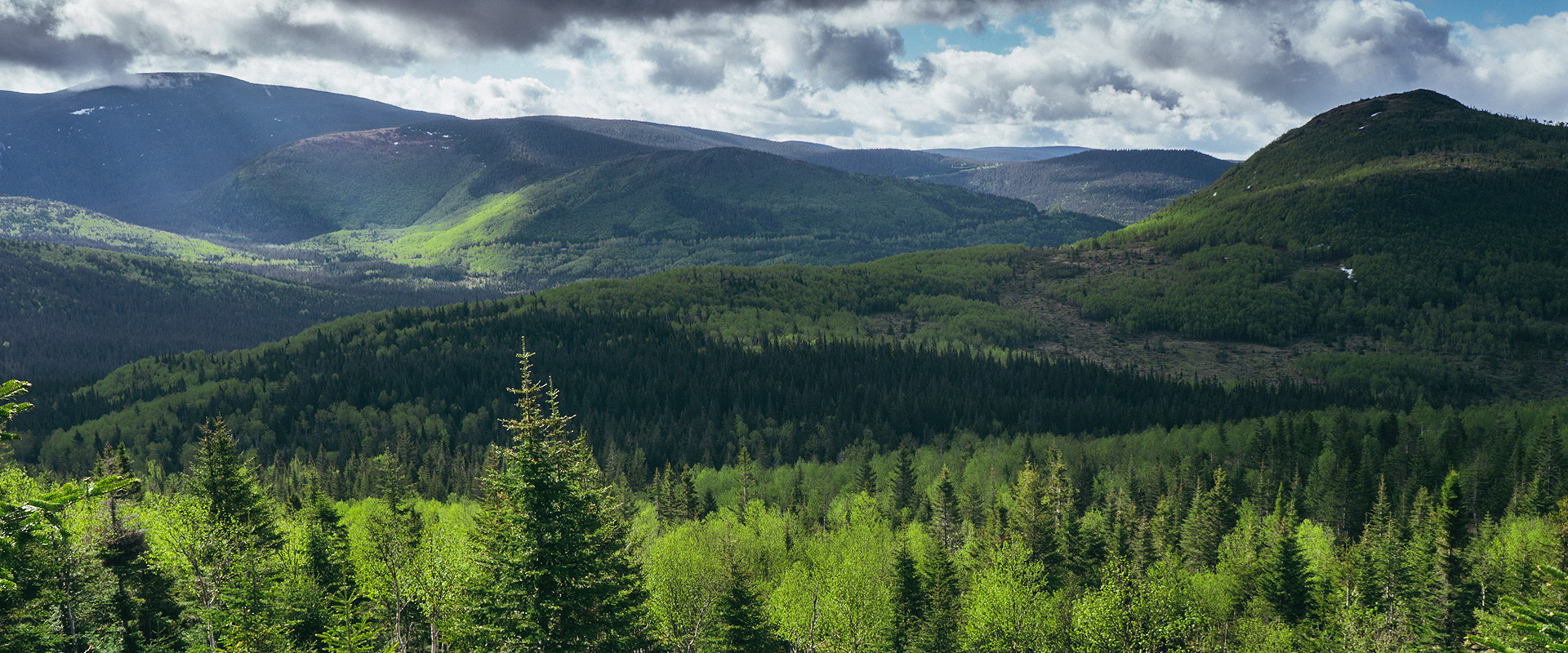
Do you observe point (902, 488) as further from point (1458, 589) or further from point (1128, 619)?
point (1128, 619)

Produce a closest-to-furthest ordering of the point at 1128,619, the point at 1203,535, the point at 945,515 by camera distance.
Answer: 1. the point at 1128,619
2. the point at 1203,535
3. the point at 945,515

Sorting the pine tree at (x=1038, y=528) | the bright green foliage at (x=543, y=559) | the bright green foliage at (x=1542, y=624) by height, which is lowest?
the pine tree at (x=1038, y=528)

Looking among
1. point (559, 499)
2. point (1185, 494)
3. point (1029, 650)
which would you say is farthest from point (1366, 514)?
point (559, 499)

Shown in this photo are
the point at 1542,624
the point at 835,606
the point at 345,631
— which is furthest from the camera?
the point at 835,606

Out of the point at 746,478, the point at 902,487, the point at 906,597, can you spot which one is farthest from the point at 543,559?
the point at 902,487

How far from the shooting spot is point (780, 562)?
291 ft

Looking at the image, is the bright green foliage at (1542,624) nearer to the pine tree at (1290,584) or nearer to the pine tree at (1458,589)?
the pine tree at (1290,584)

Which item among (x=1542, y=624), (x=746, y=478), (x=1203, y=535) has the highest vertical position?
(x=1542, y=624)

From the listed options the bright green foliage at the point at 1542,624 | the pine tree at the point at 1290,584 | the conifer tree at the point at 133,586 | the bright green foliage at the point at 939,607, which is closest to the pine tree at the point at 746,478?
the bright green foliage at the point at 939,607

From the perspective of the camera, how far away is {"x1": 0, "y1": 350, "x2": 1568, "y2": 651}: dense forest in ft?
111

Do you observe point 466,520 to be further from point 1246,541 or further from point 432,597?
point 1246,541

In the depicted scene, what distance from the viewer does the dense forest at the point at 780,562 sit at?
33.8 m

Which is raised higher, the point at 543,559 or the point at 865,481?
the point at 543,559

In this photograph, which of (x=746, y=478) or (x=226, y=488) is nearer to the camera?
(x=226, y=488)
